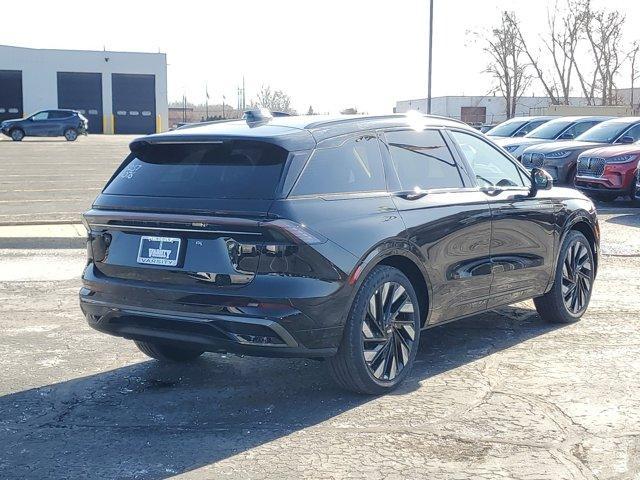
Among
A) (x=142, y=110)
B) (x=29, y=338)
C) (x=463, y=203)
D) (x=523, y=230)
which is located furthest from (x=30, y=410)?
(x=142, y=110)

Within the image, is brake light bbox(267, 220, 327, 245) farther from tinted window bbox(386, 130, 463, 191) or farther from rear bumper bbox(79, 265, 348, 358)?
tinted window bbox(386, 130, 463, 191)

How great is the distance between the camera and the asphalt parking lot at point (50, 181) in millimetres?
14695

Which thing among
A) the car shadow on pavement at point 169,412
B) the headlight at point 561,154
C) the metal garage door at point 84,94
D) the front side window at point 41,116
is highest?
the metal garage door at point 84,94

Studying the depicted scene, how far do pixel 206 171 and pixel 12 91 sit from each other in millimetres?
63670

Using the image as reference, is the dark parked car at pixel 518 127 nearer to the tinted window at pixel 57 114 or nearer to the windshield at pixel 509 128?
the windshield at pixel 509 128

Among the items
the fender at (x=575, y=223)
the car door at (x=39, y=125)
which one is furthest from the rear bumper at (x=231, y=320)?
the car door at (x=39, y=125)

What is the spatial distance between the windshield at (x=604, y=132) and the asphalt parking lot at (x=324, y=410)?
1252cm

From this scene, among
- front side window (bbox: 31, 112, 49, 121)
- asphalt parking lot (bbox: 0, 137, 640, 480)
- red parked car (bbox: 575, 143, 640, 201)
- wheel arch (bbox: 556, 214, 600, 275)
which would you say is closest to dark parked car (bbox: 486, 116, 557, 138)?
red parked car (bbox: 575, 143, 640, 201)

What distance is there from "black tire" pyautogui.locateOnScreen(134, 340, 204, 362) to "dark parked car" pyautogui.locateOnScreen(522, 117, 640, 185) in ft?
44.6

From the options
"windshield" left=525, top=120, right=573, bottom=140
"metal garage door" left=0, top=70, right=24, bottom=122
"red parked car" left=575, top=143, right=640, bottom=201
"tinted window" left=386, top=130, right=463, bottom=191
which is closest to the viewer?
"tinted window" left=386, top=130, right=463, bottom=191

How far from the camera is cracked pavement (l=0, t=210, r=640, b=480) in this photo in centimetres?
443

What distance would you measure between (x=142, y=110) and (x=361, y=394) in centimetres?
6499

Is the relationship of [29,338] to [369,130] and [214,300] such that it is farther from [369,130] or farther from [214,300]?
[369,130]

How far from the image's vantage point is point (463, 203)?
20.6ft
